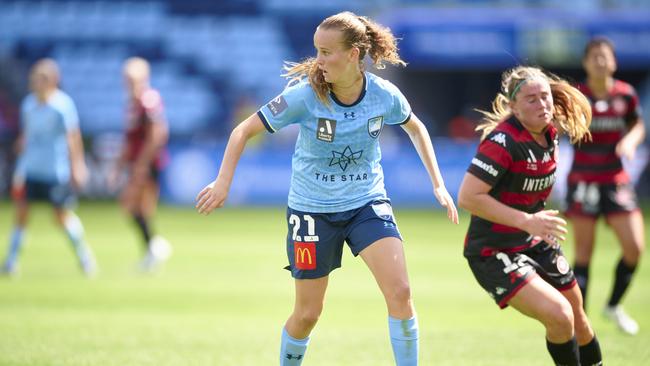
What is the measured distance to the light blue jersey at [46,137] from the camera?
13.7 meters

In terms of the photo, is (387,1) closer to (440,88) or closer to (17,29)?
(440,88)

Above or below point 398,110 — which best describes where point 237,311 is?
below

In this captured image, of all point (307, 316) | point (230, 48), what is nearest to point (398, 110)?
point (307, 316)

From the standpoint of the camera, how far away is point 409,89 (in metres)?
30.6

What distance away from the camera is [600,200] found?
32.0 ft

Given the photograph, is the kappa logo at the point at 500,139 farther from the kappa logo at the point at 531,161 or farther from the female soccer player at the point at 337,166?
the female soccer player at the point at 337,166

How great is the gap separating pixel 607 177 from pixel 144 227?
6.95 m

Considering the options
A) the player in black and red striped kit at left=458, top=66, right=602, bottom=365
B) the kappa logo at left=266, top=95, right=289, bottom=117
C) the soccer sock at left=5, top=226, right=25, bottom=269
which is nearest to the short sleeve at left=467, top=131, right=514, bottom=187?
the player in black and red striped kit at left=458, top=66, right=602, bottom=365

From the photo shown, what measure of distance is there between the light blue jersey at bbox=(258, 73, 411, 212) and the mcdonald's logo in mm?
245

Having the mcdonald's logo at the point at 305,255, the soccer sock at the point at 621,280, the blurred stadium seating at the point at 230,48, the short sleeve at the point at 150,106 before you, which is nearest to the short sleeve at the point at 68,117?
the short sleeve at the point at 150,106

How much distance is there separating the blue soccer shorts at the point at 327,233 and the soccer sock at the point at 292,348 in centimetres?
→ 46

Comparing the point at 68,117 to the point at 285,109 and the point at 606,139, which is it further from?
the point at 285,109

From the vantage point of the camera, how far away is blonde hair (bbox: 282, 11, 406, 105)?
6.38 metres

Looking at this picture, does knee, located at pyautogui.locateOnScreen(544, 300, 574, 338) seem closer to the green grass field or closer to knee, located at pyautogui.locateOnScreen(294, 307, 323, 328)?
knee, located at pyautogui.locateOnScreen(294, 307, 323, 328)
